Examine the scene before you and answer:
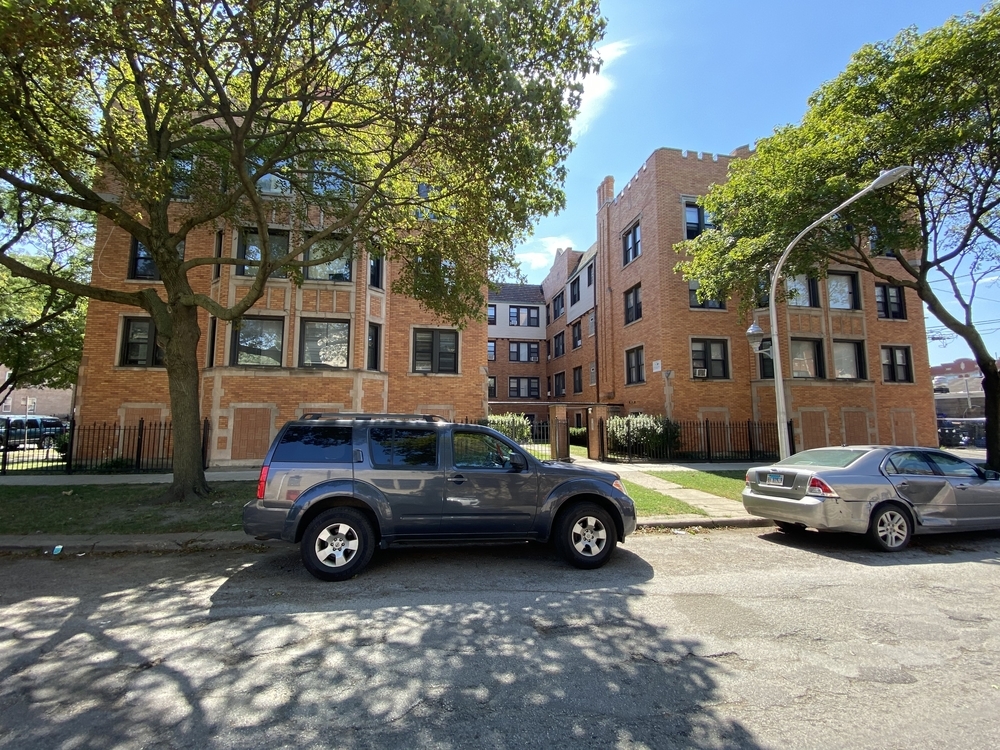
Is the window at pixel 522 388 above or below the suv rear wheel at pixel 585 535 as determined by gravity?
above

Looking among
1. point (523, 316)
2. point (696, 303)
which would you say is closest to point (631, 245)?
point (696, 303)

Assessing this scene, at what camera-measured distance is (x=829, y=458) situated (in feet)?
25.0

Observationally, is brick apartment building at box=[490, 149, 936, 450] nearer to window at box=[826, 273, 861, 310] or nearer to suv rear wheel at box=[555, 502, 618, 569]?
window at box=[826, 273, 861, 310]

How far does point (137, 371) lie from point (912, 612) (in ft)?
65.5

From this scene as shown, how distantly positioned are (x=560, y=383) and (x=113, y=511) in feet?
97.0

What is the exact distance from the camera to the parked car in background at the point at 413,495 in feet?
18.0

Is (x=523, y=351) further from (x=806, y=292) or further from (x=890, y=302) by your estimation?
(x=890, y=302)

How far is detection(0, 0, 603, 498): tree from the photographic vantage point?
6.71 m

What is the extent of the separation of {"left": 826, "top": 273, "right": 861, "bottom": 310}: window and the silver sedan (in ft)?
54.6

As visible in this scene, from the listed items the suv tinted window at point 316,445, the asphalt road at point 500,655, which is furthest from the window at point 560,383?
the suv tinted window at point 316,445

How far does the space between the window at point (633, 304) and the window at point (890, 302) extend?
1074 cm

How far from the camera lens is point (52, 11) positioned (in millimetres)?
6023

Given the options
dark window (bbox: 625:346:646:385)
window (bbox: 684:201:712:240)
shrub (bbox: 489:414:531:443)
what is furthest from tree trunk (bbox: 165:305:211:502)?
window (bbox: 684:201:712:240)

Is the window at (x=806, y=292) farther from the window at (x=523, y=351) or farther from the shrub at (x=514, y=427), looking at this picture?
the window at (x=523, y=351)
